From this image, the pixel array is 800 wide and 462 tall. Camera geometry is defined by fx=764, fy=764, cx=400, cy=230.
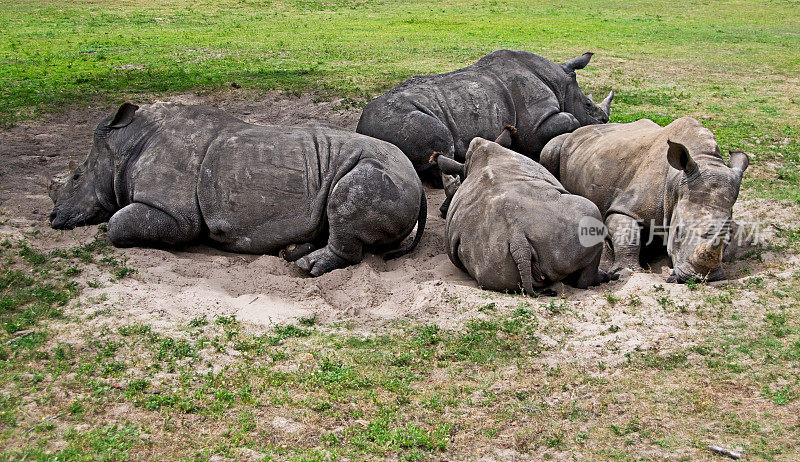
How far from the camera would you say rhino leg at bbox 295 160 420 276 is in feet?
23.8

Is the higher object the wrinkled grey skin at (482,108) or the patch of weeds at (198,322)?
the wrinkled grey skin at (482,108)

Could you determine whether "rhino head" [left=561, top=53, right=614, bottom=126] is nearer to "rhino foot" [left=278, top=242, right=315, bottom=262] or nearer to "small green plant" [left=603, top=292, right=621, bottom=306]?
"rhino foot" [left=278, top=242, right=315, bottom=262]

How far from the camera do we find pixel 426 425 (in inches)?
181

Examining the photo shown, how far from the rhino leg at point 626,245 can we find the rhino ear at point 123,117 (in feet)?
16.7

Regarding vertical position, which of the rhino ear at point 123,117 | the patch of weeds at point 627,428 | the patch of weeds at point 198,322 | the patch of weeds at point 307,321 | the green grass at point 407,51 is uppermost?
the rhino ear at point 123,117

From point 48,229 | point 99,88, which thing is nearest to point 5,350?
point 48,229

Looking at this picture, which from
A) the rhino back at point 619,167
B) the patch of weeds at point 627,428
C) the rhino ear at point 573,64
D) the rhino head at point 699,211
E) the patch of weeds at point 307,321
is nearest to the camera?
the patch of weeds at point 627,428

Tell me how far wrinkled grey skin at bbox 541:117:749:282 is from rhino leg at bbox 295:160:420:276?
2202 millimetres

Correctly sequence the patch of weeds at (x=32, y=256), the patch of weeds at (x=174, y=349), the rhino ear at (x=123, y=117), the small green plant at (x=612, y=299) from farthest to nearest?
the rhino ear at (x=123, y=117)
the patch of weeds at (x=32, y=256)
the small green plant at (x=612, y=299)
the patch of weeds at (x=174, y=349)

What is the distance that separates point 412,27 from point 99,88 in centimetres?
1108

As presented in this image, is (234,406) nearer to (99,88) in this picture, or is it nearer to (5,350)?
(5,350)

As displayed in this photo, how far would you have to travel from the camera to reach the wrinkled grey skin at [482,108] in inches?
385

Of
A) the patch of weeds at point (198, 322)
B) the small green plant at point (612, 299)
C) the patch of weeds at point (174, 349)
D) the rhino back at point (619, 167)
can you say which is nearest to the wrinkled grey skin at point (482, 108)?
the rhino back at point (619, 167)

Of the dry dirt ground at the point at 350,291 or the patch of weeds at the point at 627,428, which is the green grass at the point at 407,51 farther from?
the patch of weeds at the point at 627,428
